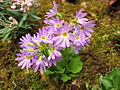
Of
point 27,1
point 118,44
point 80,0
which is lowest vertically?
point 118,44

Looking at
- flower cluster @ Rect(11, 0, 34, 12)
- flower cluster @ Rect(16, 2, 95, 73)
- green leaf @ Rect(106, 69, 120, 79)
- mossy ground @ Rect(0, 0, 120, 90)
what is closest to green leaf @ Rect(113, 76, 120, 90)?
green leaf @ Rect(106, 69, 120, 79)

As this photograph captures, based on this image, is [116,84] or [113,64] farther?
[113,64]

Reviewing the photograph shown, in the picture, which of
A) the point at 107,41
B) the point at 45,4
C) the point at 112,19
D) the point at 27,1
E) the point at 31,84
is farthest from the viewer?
the point at 45,4

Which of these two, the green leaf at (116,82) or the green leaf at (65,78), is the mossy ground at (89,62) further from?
the green leaf at (116,82)

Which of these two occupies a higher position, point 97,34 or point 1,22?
point 1,22

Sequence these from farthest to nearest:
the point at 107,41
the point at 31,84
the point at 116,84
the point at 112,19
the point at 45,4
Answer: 1. the point at 45,4
2. the point at 112,19
3. the point at 107,41
4. the point at 31,84
5. the point at 116,84

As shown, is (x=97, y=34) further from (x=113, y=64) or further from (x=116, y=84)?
(x=116, y=84)

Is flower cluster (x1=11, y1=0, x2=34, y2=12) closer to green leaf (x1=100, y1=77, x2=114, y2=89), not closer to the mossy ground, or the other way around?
the mossy ground

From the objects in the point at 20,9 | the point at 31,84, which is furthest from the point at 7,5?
the point at 31,84
